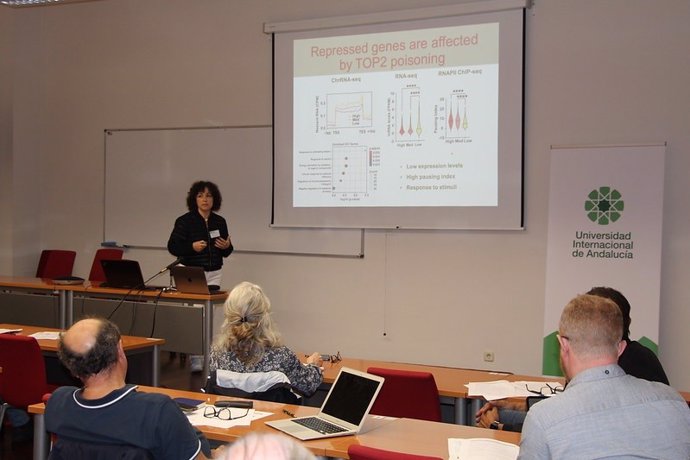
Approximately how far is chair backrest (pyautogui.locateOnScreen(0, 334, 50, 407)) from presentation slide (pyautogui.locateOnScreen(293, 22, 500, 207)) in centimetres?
333

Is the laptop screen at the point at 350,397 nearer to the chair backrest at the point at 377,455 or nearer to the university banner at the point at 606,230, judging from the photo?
the chair backrest at the point at 377,455

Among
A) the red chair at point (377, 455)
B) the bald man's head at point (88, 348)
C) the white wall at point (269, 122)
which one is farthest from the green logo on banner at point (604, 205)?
the bald man's head at point (88, 348)

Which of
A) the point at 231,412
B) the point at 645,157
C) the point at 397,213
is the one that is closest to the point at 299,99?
the point at 397,213

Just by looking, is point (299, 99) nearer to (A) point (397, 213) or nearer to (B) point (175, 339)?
(A) point (397, 213)

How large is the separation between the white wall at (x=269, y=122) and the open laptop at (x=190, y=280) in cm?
148

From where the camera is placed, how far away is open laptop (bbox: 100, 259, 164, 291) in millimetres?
6328

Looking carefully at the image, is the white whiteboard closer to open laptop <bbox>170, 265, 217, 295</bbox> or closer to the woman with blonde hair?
open laptop <bbox>170, 265, 217, 295</bbox>

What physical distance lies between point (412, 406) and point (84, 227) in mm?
6024

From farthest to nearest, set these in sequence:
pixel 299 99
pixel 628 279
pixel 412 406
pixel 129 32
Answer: pixel 129 32, pixel 299 99, pixel 628 279, pixel 412 406

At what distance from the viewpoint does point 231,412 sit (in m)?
3.23

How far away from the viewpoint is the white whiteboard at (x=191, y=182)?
7.36 meters

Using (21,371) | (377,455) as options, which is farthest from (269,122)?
(377,455)

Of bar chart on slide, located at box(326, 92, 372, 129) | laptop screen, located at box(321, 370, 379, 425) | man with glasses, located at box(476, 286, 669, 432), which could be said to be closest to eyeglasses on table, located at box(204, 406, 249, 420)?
laptop screen, located at box(321, 370, 379, 425)

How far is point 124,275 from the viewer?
252 inches
